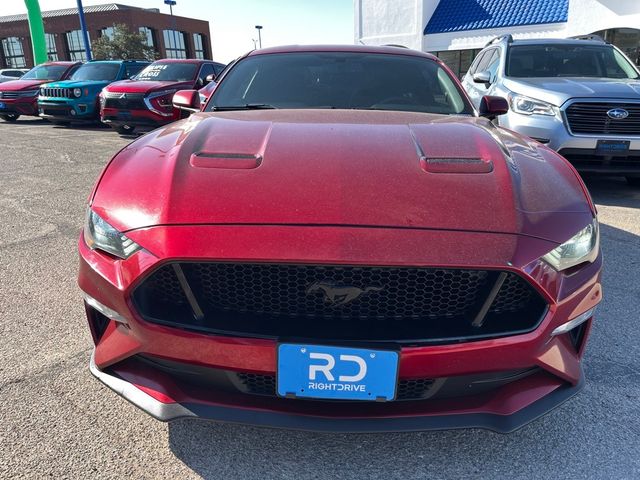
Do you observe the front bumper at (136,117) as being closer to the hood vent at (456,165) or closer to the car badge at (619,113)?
the car badge at (619,113)

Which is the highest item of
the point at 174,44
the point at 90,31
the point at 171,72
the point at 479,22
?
the point at 90,31

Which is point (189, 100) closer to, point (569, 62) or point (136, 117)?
point (569, 62)

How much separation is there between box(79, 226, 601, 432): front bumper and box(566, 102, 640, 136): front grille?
3932 mm

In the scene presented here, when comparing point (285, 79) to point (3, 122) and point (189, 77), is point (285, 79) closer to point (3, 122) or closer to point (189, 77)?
point (189, 77)

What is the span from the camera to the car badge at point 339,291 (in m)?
1.46

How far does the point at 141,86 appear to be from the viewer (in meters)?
9.02

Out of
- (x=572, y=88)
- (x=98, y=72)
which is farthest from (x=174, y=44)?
(x=572, y=88)

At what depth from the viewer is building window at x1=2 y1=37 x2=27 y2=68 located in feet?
165

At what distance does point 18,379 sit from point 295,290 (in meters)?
1.48

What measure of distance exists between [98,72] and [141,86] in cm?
341

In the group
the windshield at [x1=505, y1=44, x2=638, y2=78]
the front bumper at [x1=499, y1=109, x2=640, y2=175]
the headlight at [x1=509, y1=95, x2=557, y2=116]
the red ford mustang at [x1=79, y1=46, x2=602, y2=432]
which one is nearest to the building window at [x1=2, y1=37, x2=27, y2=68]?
the windshield at [x1=505, y1=44, x2=638, y2=78]

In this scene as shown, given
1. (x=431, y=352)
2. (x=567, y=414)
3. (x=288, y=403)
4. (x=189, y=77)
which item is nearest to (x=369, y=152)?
(x=431, y=352)

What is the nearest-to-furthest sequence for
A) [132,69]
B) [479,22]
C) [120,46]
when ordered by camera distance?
[132,69], [479,22], [120,46]

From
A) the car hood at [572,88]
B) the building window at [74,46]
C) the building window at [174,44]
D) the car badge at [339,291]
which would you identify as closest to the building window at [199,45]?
the building window at [174,44]
